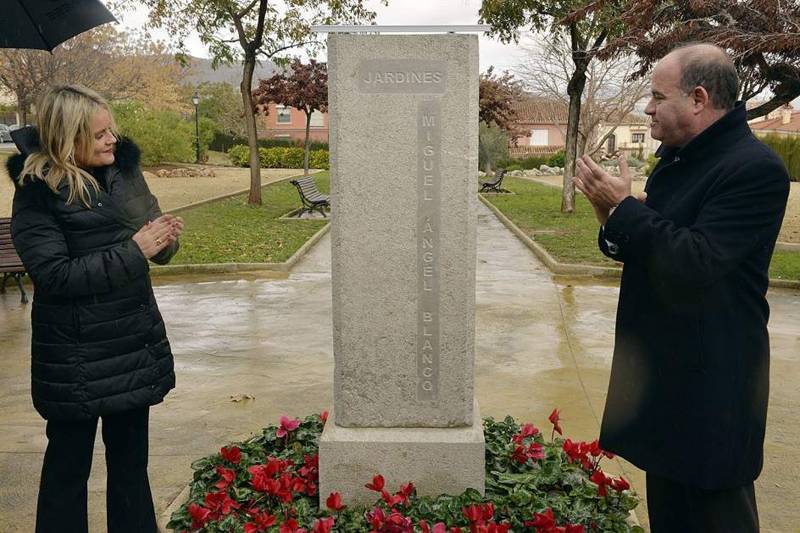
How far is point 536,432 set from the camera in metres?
3.81

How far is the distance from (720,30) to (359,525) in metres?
11.2

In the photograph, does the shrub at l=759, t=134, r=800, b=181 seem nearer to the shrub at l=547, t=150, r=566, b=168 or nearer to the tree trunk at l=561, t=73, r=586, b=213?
the shrub at l=547, t=150, r=566, b=168

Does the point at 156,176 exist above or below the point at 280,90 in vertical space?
below

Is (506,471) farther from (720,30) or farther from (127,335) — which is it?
(720,30)

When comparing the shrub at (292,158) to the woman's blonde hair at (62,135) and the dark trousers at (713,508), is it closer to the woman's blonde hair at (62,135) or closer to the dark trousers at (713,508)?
the woman's blonde hair at (62,135)

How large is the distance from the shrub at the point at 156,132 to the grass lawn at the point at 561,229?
1707 cm

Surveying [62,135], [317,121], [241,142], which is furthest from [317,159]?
[62,135]

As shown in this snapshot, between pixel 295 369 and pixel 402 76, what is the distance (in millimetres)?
3621

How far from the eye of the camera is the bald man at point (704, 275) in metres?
2.21

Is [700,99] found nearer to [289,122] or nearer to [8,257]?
[8,257]

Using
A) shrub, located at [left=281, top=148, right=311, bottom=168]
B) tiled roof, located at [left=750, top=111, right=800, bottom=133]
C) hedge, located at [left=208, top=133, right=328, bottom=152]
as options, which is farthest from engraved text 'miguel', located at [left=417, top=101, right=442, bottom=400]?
tiled roof, located at [left=750, top=111, right=800, bottom=133]

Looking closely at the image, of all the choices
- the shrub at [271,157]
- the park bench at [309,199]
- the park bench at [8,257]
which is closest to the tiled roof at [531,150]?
the shrub at [271,157]

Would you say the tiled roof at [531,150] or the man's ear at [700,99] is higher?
the tiled roof at [531,150]

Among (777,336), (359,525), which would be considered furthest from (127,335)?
(777,336)
